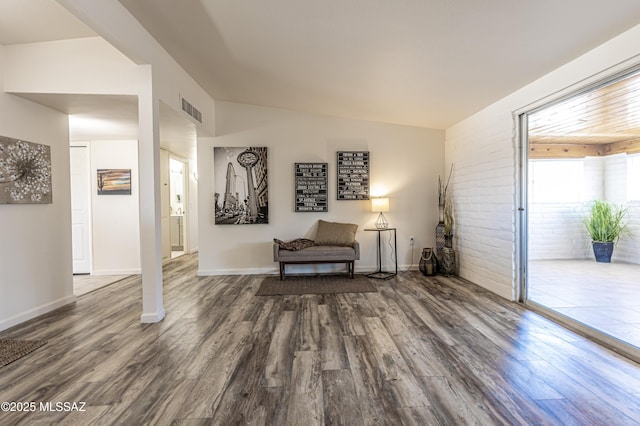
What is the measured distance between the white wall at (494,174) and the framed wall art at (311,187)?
219cm

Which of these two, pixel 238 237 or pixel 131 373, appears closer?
pixel 131 373

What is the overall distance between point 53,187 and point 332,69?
3.57m

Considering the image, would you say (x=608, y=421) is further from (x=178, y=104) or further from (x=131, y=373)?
(x=178, y=104)

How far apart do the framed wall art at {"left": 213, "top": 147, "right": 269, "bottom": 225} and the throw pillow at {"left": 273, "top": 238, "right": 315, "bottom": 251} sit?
0.62 meters

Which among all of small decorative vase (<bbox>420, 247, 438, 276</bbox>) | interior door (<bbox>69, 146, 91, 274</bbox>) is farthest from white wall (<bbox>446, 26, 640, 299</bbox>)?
interior door (<bbox>69, 146, 91, 274</bbox>)

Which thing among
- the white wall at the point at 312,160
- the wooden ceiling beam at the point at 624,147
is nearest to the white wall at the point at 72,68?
the white wall at the point at 312,160

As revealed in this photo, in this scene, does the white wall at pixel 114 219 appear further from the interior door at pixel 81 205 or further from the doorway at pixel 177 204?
the doorway at pixel 177 204

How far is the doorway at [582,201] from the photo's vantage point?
9.25ft

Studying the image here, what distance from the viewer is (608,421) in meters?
1.51

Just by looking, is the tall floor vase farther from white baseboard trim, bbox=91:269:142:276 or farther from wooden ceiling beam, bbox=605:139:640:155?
white baseboard trim, bbox=91:269:142:276

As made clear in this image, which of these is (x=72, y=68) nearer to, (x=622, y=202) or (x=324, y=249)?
(x=324, y=249)

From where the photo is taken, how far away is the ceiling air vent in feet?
12.1

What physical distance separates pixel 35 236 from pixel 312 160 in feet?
12.2

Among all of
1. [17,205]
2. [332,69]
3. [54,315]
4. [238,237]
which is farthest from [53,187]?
[332,69]
